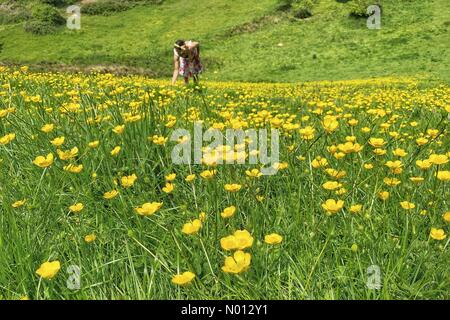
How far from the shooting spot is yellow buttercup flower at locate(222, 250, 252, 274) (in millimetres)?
1596

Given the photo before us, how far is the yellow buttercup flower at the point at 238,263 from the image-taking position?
1596 millimetres

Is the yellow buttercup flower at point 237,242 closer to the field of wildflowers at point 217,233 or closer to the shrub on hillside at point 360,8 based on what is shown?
the field of wildflowers at point 217,233

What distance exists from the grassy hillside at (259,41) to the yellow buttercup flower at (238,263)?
830 inches

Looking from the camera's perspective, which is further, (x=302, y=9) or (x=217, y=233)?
(x=302, y=9)

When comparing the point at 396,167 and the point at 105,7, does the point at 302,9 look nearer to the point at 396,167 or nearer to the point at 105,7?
the point at 105,7

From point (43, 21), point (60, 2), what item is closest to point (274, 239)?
point (43, 21)

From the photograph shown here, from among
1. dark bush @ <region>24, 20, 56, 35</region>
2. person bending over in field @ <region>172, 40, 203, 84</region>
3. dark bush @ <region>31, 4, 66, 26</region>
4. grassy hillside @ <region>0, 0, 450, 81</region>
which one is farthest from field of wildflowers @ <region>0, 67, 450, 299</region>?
dark bush @ <region>31, 4, 66, 26</region>

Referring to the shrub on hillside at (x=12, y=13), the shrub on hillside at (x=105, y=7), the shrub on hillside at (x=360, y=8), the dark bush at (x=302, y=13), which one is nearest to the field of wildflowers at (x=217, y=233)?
the shrub on hillside at (x=360, y=8)

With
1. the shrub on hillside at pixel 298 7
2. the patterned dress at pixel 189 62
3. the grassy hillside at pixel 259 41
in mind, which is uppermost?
the patterned dress at pixel 189 62

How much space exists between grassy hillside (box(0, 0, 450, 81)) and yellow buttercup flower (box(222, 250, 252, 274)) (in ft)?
69.2

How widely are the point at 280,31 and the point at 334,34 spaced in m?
5.15

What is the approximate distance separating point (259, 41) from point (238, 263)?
3452 centimetres

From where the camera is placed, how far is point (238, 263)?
1.65 meters
